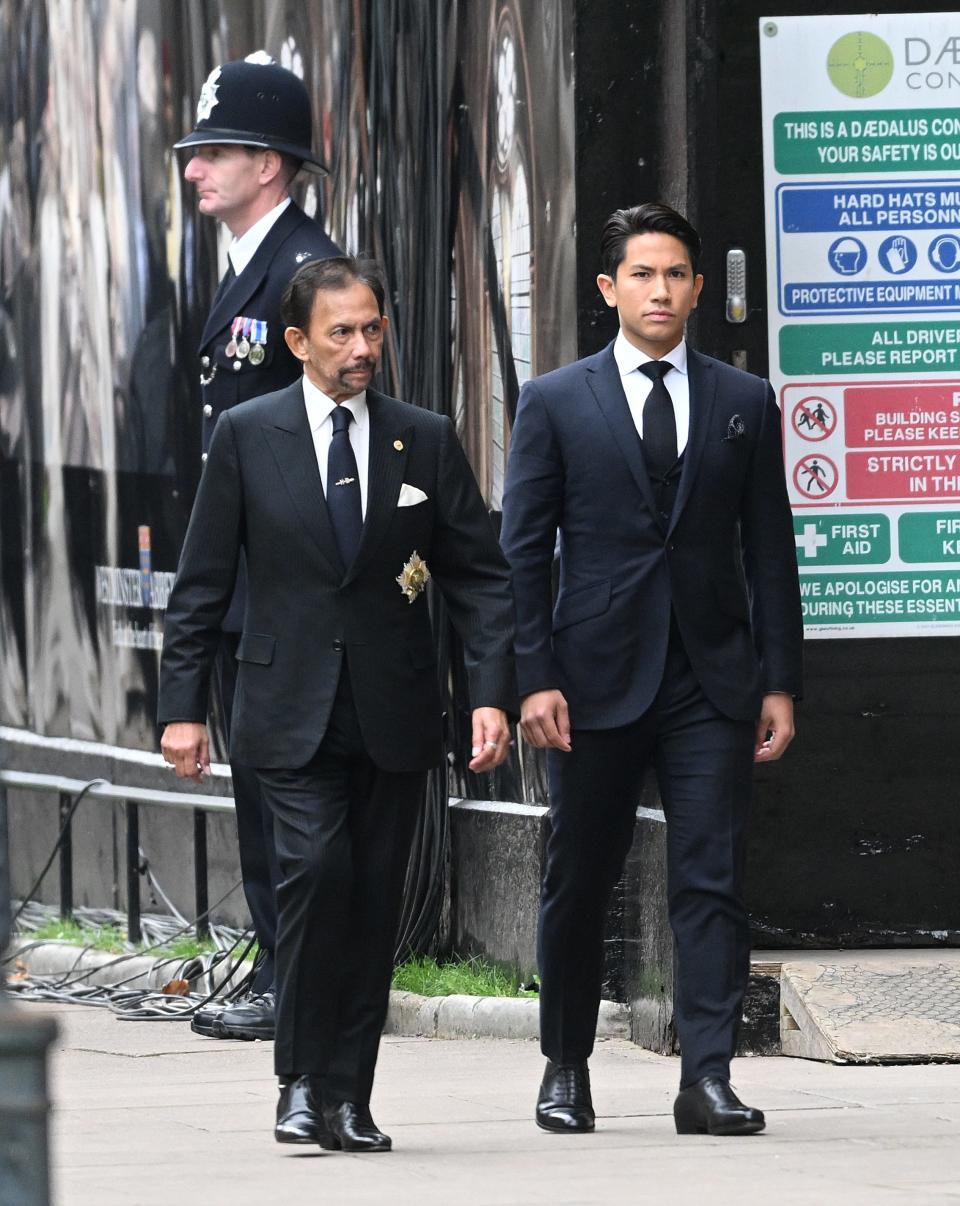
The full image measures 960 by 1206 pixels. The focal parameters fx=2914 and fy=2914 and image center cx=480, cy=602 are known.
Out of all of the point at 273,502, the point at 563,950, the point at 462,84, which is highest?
the point at 462,84

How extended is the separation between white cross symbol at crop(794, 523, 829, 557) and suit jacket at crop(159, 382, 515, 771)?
1.74 metres

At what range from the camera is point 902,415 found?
26.3 ft

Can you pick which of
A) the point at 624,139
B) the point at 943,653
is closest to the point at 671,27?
the point at 624,139

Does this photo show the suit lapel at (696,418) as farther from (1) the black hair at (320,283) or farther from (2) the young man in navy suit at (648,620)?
(1) the black hair at (320,283)

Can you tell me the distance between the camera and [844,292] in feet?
26.1

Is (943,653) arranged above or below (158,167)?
below

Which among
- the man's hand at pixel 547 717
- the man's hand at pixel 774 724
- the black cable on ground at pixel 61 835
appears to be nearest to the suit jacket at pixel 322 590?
the man's hand at pixel 547 717

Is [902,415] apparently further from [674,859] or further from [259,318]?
[674,859]

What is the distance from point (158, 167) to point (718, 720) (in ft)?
16.1

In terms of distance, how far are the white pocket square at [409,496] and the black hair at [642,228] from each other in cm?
73

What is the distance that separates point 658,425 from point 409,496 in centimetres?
62

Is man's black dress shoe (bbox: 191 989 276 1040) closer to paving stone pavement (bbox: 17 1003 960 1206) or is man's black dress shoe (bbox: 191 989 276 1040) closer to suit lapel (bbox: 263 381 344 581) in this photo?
paving stone pavement (bbox: 17 1003 960 1206)

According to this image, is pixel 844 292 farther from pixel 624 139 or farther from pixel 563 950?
pixel 563 950

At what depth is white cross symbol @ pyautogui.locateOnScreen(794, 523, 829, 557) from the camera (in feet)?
26.2
